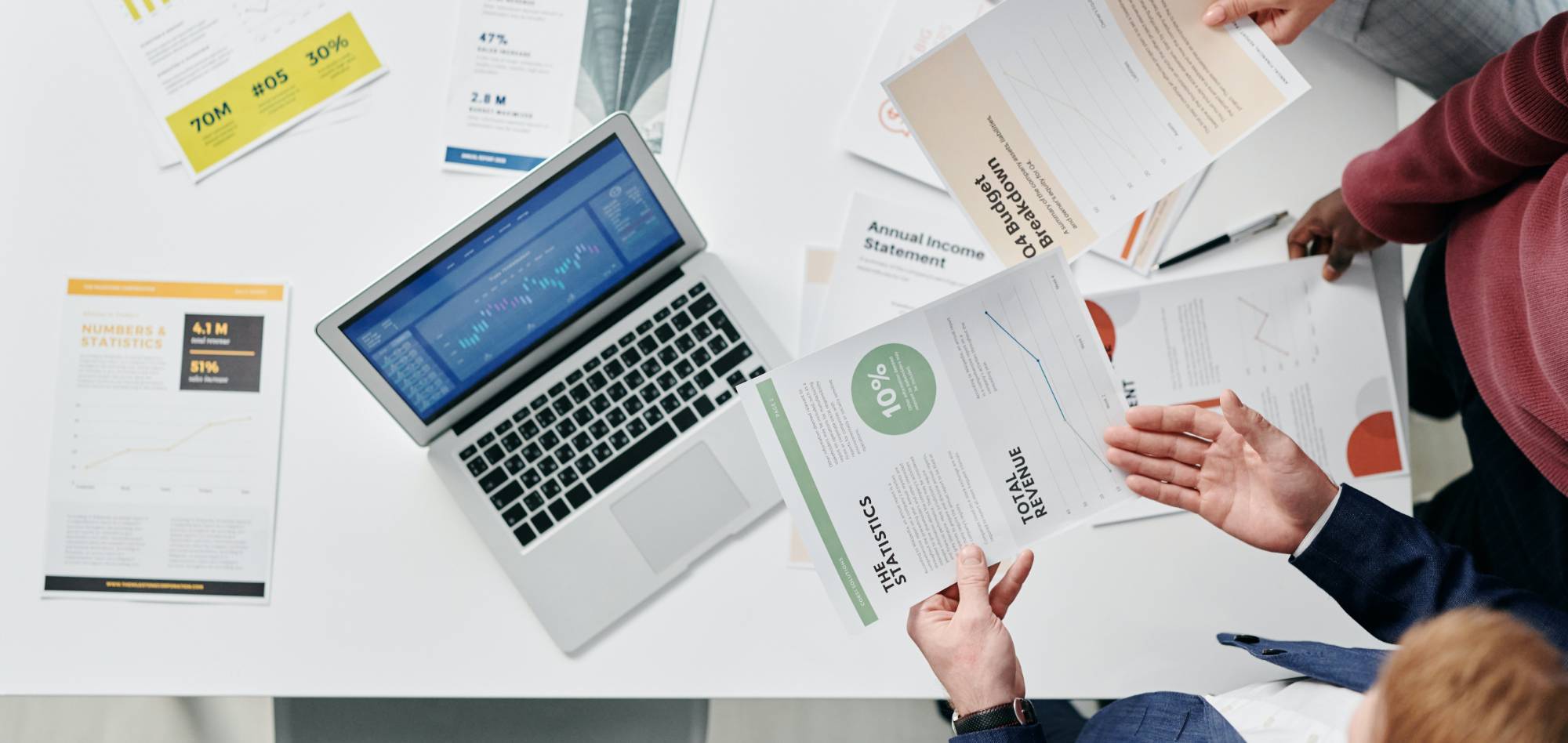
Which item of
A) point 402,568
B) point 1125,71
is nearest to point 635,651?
point 402,568

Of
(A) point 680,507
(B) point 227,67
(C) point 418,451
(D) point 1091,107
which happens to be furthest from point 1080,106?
(B) point 227,67

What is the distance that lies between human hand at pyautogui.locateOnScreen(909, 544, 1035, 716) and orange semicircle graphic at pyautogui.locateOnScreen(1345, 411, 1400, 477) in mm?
405

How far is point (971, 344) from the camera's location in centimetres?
85

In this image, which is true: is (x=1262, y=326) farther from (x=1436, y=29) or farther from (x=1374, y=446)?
(x=1436, y=29)

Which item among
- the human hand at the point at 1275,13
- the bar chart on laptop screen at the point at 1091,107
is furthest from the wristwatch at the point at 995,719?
the human hand at the point at 1275,13

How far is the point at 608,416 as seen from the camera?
966 millimetres

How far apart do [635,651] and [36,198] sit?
796 millimetres

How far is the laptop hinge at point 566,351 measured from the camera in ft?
3.16

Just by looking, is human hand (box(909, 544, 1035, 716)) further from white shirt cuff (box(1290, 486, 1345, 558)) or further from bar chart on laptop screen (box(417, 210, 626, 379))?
bar chart on laptop screen (box(417, 210, 626, 379))

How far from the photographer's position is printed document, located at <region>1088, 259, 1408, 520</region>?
993 mm

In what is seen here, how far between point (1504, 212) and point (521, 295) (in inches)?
35.7

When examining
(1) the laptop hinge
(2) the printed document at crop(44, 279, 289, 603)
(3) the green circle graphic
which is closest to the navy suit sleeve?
(3) the green circle graphic

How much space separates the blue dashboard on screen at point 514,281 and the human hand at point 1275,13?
0.54 metres

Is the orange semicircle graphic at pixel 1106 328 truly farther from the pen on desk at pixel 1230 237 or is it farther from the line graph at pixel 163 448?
the line graph at pixel 163 448
